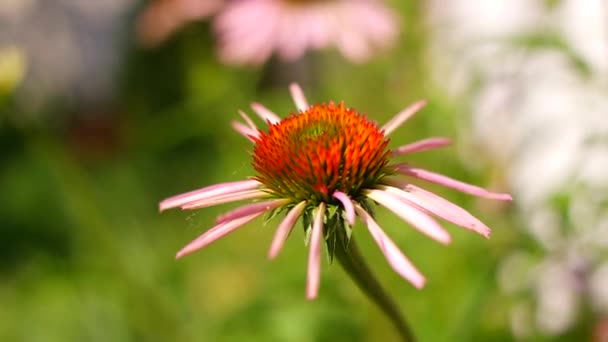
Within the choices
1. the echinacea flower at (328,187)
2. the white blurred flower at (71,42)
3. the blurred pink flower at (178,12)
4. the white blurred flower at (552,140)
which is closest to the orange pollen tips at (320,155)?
the echinacea flower at (328,187)

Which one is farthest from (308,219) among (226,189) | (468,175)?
(468,175)

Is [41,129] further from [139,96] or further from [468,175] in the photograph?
[139,96]

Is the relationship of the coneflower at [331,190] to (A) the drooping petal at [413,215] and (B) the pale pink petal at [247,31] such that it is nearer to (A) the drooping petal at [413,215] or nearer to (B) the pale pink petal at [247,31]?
(A) the drooping petal at [413,215]

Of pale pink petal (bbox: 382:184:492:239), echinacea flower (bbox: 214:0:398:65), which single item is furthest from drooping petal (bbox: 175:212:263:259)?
echinacea flower (bbox: 214:0:398:65)

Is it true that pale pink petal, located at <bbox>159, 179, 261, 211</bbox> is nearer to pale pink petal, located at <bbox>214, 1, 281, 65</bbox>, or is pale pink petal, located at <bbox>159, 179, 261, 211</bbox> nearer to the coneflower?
the coneflower

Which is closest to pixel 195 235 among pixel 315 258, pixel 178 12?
pixel 178 12

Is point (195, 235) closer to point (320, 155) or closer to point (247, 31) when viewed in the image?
point (247, 31)
